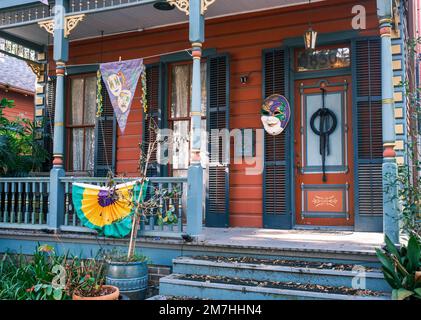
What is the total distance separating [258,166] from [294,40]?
75.7 inches

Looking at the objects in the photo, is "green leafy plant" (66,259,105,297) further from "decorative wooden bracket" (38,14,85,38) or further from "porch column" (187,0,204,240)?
"decorative wooden bracket" (38,14,85,38)

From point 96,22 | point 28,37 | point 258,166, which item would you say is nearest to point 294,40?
point 258,166

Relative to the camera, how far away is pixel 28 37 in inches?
305

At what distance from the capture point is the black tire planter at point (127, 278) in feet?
14.5

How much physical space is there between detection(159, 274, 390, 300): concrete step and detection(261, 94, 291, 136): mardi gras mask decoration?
8.64 ft

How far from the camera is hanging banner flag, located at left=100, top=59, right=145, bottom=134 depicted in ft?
19.0

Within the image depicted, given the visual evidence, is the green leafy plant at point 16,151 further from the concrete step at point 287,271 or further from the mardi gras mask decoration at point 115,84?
the concrete step at point 287,271

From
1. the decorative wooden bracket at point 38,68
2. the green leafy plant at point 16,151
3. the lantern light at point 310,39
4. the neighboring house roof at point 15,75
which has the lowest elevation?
the green leafy plant at point 16,151

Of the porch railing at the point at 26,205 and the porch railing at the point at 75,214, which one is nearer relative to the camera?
the porch railing at the point at 75,214

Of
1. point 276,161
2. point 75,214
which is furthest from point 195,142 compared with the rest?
point 75,214

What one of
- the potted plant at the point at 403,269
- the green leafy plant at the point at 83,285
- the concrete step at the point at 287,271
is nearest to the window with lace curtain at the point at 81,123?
the green leafy plant at the point at 83,285

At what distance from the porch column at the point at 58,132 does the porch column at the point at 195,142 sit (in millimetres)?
2012

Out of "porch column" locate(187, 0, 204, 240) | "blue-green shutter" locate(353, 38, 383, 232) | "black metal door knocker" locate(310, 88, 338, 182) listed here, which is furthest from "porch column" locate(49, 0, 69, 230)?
"blue-green shutter" locate(353, 38, 383, 232)
